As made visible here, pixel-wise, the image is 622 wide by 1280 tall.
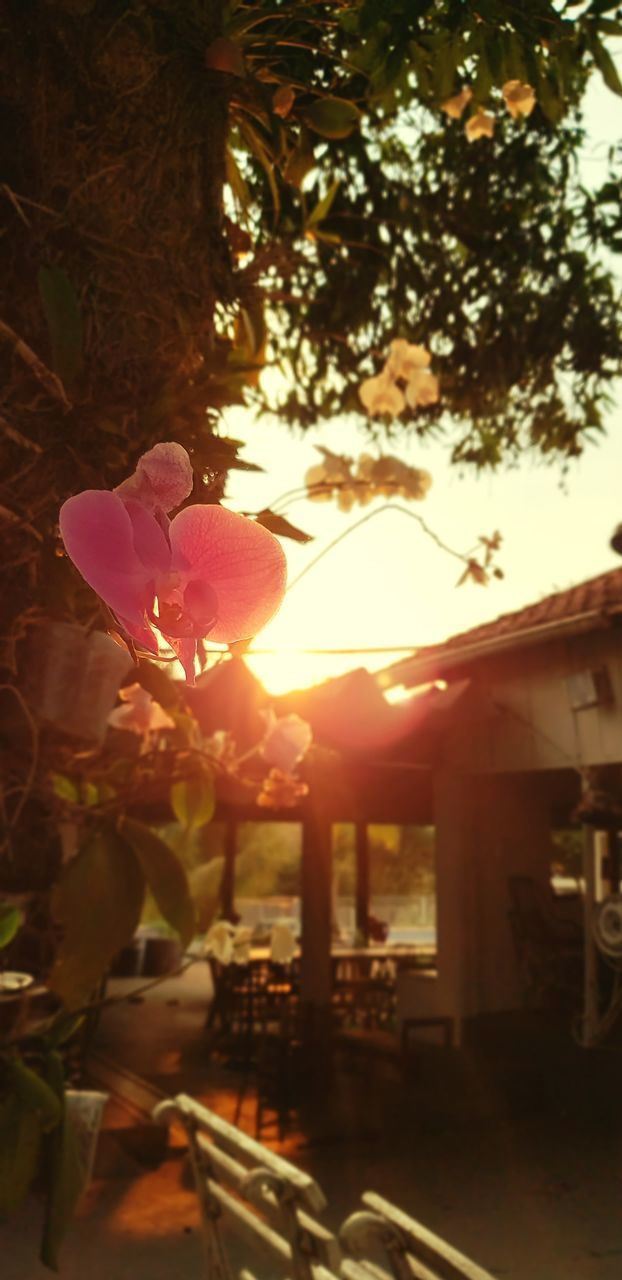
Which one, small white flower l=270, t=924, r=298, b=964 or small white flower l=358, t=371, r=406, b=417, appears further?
small white flower l=270, t=924, r=298, b=964

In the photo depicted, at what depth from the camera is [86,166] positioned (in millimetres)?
945

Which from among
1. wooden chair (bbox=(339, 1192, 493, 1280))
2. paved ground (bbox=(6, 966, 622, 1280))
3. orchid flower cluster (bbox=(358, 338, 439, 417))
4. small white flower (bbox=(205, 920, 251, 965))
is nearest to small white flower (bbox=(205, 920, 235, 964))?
small white flower (bbox=(205, 920, 251, 965))

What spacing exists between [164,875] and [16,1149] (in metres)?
0.43

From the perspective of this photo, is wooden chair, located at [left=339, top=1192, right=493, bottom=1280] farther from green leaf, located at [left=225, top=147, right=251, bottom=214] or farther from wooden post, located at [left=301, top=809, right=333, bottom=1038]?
wooden post, located at [left=301, top=809, right=333, bottom=1038]

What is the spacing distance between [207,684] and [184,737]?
134 centimetres

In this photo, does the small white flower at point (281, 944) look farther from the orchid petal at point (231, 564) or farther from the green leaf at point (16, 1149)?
the orchid petal at point (231, 564)

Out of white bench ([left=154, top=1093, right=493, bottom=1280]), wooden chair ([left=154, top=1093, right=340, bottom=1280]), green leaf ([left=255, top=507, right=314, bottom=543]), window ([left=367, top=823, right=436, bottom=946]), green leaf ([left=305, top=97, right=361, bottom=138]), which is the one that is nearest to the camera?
green leaf ([left=255, top=507, right=314, bottom=543])

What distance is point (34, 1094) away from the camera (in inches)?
54.6

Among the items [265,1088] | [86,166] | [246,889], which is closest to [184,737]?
[86,166]

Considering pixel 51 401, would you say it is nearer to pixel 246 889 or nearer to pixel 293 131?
pixel 293 131

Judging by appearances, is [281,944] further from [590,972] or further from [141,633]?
[590,972]

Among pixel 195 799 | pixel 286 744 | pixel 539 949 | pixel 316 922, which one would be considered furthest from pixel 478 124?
pixel 316 922

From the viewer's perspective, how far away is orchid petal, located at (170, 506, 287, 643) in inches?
13.7

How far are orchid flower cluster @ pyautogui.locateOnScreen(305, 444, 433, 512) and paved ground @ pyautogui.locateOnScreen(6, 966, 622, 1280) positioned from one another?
3423 mm
